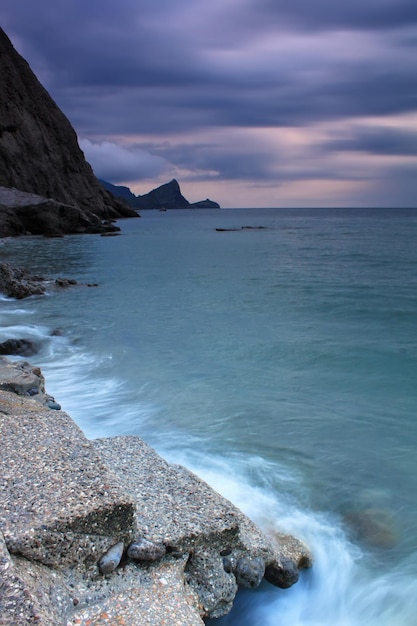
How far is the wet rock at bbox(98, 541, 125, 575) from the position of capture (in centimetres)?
332

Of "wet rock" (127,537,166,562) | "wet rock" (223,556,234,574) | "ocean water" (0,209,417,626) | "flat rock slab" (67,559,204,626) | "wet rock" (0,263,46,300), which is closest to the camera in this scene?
Answer: "flat rock slab" (67,559,204,626)

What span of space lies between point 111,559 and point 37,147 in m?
69.3

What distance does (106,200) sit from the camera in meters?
82.0

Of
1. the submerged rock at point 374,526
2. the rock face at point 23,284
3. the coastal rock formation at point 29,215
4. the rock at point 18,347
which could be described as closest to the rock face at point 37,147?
the coastal rock formation at point 29,215

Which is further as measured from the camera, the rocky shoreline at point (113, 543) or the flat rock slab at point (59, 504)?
the flat rock slab at point (59, 504)

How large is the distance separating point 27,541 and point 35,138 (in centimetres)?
6973

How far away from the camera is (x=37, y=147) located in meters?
66.3

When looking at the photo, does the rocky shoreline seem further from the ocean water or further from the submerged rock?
the submerged rock

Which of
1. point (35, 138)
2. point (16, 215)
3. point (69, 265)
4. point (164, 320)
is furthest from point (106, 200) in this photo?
point (164, 320)

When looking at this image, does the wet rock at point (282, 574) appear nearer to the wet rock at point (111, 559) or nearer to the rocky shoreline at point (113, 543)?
the rocky shoreline at point (113, 543)

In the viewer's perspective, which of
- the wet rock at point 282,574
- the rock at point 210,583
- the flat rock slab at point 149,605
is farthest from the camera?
the wet rock at point 282,574

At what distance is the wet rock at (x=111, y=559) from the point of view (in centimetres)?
332

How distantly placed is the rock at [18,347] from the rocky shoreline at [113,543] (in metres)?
6.42

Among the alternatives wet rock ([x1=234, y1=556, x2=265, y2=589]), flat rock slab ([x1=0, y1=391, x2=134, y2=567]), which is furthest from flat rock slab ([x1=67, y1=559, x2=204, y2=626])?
wet rock ([x1=234, y1=556, x2=265, y2=589])
